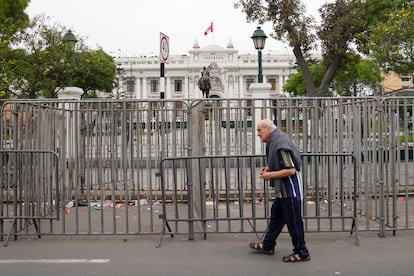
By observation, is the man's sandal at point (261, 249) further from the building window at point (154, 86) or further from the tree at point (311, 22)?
the building window at point (154, 86)

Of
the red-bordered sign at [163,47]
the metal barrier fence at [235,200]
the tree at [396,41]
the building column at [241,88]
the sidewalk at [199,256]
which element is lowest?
the sidewalk at [199,256]

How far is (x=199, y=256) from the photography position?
6582 millimetres

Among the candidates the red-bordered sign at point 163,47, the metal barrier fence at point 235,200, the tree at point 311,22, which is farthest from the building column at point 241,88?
the metal barrier fence at point 235,200

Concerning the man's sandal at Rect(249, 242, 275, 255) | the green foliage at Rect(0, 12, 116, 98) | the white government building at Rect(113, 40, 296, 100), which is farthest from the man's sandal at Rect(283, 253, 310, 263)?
the white government building at Rect(113, 40, 296, 100)

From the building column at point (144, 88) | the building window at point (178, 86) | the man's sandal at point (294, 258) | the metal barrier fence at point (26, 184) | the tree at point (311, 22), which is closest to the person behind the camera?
the man's sandal at point (294, 258)

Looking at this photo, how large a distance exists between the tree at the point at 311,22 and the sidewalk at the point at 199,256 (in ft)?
54.1

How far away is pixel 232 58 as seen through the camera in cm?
9000

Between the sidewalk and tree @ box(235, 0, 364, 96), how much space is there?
650 inches

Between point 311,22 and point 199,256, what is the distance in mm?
18776

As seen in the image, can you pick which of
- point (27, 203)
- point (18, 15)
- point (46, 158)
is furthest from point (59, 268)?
point (18, 15)

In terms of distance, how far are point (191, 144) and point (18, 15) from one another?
21.6 metres

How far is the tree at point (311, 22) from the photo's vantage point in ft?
75.3

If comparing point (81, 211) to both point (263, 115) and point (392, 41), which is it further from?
point (392, 41)

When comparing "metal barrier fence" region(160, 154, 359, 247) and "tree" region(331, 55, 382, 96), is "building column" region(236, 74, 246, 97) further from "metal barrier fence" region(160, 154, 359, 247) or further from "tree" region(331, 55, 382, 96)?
"metal barrier fence" region(160, 154, 359, 247)
